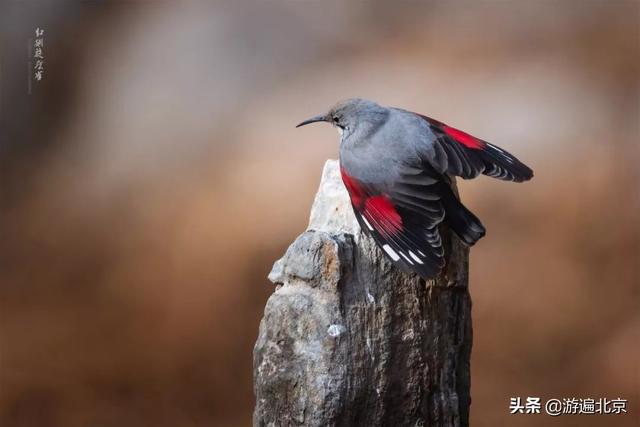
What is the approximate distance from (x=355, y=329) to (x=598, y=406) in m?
1.18

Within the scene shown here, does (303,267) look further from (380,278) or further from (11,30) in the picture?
(11,30)

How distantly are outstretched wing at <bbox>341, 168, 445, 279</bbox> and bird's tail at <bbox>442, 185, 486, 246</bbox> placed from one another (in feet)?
0.18

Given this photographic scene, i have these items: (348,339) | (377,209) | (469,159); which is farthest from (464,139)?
(348,339)

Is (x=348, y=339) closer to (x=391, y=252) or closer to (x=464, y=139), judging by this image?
(x=391, y=252)

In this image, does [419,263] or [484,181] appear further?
[484,181]

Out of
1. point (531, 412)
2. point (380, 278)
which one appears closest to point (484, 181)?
point (531, 412)

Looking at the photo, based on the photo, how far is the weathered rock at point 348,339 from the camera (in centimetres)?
260

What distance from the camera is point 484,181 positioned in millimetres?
3594

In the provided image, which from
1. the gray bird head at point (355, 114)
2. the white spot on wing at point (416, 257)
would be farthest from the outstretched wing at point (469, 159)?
the white spot on wing at point (416, 257)

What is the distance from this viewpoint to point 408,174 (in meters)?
2.66

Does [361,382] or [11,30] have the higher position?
[11,30]

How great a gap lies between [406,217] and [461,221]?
0.17 meters

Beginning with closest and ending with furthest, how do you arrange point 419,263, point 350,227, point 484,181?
1. point 419,263
2. point 350,227
3. point 484,181

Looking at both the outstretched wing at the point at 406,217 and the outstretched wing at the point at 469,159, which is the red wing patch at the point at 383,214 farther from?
the outstretched wing at the point at 469,159
